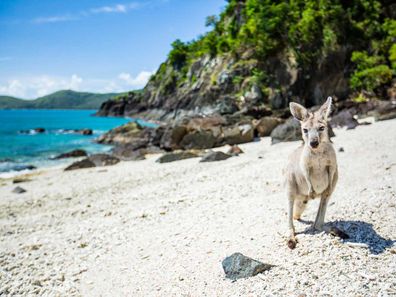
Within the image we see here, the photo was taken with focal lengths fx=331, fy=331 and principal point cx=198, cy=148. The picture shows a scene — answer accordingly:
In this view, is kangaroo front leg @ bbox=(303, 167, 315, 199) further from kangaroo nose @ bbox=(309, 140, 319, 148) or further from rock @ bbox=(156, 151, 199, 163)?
rock @ bbox=(156, 151, 199, 163)

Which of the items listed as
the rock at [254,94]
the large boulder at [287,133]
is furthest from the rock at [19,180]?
the rock at [254,94]

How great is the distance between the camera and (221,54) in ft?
206

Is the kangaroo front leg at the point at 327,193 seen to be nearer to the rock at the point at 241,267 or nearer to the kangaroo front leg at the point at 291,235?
the kangaroo front leg at the point at 291,235

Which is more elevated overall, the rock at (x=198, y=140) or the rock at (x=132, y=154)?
the rock at (x=198, y=140)

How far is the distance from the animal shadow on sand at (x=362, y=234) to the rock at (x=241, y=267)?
1.39m

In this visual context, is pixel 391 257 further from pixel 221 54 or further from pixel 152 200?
pixel 221 54

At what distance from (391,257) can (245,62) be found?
Result: 53132 millimetres

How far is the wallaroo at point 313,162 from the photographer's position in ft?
16.1

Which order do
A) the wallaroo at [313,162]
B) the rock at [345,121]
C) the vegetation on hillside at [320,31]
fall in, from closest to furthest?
the wallaroo at [313,162]
the rock at [345,121]
the vegetation on hillside at [320,31]

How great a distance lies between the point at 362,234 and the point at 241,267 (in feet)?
7.19

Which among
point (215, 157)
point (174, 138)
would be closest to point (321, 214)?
point (215, 157)

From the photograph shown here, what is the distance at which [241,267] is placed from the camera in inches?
194

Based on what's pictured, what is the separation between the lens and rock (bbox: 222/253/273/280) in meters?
4.81

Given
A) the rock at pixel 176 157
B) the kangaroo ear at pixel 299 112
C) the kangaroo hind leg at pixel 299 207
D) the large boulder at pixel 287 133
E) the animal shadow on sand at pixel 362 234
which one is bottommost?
the rock at pixel 176 157
